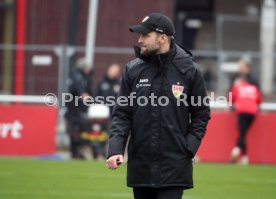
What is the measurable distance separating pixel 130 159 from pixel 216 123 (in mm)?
11511

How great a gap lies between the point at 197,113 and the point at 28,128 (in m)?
11.8

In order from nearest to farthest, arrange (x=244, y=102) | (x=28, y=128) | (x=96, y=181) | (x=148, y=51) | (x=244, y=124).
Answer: (x=148, y=51), (x=96, y=181), (x=244, y=124), (x=244, y=102), (x=28, y=128)

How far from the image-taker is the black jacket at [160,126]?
7035mm

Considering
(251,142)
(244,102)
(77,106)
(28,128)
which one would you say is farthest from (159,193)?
(77,106)

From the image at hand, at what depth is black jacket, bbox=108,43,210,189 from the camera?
23.1ft

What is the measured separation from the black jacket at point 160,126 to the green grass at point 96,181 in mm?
4662

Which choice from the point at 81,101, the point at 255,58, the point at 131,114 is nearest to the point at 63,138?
the point at 81,101

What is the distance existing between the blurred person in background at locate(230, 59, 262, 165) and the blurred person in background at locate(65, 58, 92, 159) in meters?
3.27

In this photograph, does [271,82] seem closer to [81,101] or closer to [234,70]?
[234,70]

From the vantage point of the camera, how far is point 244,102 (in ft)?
59.4

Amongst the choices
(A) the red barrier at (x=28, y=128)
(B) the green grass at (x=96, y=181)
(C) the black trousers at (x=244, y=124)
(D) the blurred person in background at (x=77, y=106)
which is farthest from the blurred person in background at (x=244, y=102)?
(A) the red barrier at (x=28, y=128)

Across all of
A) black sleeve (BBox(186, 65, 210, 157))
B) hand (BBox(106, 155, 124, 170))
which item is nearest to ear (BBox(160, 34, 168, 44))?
black sleeve (BBox(186, 65, 210, 157))

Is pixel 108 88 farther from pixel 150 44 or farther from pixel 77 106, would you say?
pixel 150 44

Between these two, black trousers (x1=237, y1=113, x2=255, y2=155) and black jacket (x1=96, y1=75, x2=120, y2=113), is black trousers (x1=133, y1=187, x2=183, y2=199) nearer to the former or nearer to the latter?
black trousers (x1=237, y1=113, x2=255, y2=155)
